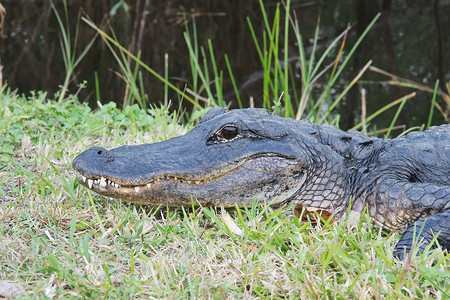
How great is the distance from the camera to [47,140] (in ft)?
13.4

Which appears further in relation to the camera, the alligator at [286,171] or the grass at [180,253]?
the alligator at [286,171]

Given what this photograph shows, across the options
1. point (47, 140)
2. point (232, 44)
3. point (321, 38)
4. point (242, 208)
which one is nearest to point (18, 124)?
point (47, 140)

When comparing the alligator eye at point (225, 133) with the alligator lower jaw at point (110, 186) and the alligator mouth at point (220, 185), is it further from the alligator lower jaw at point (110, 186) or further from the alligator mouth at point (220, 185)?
the alligator lower jaw at point (110, 186)

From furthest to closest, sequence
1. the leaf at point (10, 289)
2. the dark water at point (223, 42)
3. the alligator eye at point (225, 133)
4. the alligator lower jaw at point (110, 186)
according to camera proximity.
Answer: the dark water at point (223, 42) → the alligator eye at point (225, 133) → the alligator lower jaw at point (110, 186) → the leaf at point (10, 289)

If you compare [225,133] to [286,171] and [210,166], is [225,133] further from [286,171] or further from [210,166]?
[286,171]

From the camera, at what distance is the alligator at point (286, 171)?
9.86 ft

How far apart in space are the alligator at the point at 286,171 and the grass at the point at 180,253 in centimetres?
11

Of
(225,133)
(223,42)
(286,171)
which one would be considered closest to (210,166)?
(225,133)

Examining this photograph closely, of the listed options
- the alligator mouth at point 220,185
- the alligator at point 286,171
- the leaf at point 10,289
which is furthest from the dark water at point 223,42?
the leaf at point 10,289

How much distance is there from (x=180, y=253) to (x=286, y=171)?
845 millimetres

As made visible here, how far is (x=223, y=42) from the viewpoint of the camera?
9398 millimetres

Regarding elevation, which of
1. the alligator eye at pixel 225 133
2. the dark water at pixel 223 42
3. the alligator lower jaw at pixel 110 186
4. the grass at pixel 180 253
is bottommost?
the dark water at pixel 223 42

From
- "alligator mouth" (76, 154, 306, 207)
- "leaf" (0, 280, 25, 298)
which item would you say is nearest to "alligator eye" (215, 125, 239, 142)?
"alligator mouth" (76, 154, 306, 207)

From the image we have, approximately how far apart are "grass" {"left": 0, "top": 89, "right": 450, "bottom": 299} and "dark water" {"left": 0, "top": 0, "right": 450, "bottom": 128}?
14.0ft
